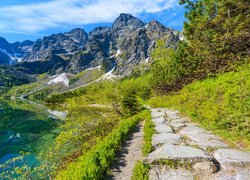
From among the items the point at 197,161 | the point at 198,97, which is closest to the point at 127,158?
the point at 197,161

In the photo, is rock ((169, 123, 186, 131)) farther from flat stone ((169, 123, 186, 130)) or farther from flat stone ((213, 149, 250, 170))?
flat stone ((213, 149, 250, 170))

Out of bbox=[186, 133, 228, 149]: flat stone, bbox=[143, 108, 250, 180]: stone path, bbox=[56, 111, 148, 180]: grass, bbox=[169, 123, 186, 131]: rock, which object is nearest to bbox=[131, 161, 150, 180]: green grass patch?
bbox=[143, 108, 250, 180]: stone path

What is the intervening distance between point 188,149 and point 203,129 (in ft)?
15.6

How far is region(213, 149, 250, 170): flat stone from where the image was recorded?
866 cm

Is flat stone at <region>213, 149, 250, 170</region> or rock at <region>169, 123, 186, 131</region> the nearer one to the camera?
flat stone at <region>213, 149, 250, 170</region>

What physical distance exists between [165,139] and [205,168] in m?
3.75

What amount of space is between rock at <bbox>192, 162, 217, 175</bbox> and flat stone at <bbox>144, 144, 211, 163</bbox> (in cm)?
20

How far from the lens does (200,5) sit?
3447 centimetres

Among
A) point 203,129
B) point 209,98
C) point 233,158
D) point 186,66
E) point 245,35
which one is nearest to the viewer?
point 233,158

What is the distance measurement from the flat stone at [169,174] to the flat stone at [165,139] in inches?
103

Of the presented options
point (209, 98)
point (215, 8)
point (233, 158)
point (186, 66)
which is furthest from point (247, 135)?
point (186, 66)

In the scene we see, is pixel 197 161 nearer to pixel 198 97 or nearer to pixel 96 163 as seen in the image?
pixel 96 163

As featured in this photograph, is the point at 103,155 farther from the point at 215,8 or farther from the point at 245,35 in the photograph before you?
the point at 215,8

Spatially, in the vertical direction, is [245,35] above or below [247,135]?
above
